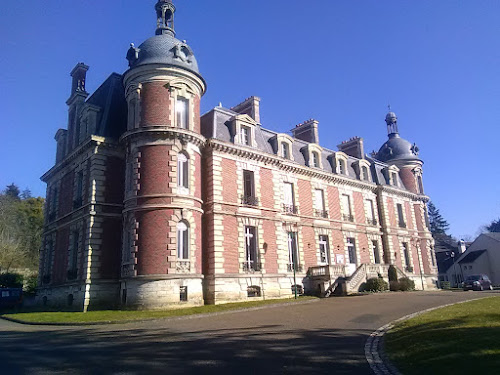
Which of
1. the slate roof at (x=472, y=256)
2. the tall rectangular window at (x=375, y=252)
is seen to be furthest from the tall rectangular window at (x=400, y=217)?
the slate roof at (x=472, y=256)

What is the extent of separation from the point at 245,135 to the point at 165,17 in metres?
8.88

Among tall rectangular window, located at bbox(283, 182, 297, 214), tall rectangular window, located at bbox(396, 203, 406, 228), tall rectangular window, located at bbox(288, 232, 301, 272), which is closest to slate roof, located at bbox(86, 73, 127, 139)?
tall rectangular window, located at bbox(283, 182, 297, 214)

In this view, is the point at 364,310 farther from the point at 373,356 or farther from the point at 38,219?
the point at 38,219

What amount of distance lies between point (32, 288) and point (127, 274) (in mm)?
19046

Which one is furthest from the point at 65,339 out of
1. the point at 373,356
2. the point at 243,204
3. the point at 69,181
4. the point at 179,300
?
the point at 69,181

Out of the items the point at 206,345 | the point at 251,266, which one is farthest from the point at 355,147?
the point at 206,345

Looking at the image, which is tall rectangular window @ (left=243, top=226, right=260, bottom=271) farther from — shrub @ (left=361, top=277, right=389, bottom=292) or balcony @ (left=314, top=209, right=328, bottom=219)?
shrub @ (left=361, top=277, right=389, bottom=292)

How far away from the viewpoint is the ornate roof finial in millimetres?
24281

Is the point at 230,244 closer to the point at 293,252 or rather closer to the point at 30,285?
the point at 293,252

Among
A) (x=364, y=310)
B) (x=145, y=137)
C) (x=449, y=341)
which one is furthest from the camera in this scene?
(x=145, y=137)

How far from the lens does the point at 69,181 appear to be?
82.4ft

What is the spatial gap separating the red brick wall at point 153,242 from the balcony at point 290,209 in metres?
9.13

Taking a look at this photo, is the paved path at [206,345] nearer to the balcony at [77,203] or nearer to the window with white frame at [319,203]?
the balcony at [77,203]

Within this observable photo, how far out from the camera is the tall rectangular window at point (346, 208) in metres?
31.2
